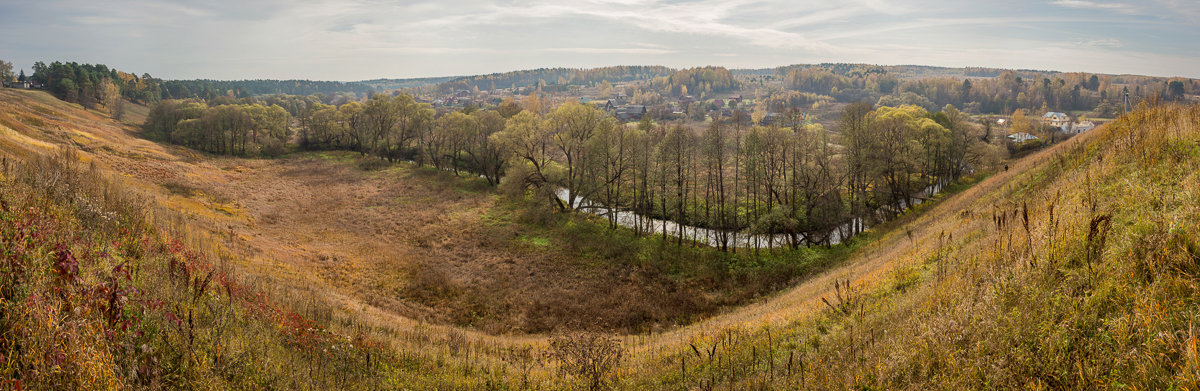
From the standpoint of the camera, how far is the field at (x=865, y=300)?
5000mm

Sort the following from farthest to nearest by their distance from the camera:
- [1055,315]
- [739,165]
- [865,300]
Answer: [739,165]
[865,300]
[1055,315]

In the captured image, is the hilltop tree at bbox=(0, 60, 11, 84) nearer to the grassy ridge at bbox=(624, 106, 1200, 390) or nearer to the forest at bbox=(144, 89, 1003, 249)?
the forest at bbox=(144, 89, 1003, 249)

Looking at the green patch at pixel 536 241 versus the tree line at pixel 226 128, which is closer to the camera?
the green patch at pixel 536 241

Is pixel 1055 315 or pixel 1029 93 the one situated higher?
pixel 1029 93

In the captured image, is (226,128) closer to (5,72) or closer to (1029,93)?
(5,72)

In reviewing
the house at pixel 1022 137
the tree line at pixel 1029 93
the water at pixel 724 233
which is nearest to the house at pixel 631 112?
the tree line at pixel 1029 93

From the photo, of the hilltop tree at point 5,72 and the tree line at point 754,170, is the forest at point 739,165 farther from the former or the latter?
the hilltop tree at point 5,72

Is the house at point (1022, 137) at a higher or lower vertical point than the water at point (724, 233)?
higher

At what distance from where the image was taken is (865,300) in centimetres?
1058

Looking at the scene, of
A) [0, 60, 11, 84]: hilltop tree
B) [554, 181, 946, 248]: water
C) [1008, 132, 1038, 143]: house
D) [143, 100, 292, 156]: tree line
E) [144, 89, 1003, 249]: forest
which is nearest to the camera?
[554, 181, 946, 248]: water

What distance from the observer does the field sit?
500cm

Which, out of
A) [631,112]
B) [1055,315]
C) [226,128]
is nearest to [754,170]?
[1055,315]

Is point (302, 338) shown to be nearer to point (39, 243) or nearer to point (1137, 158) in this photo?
point (39, 243)

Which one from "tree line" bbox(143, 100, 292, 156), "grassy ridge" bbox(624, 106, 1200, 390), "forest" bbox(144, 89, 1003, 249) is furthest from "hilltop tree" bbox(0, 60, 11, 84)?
"grassy ridge" bbox(624, 106, 1200, 390)
